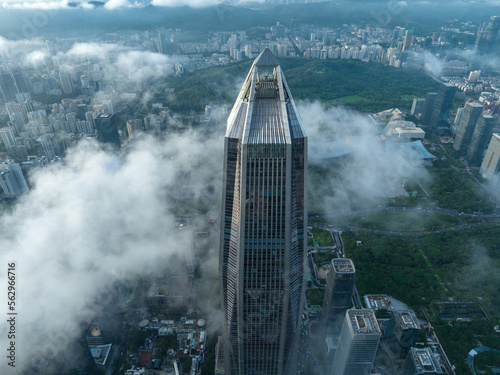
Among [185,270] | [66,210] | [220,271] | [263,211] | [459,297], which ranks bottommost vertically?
[459,297]

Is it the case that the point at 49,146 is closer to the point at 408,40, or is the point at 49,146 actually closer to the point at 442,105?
the point at 442,105

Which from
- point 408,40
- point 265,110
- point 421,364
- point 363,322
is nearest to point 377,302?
point 421,364

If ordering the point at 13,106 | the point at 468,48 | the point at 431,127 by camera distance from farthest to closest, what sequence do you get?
1. the point at 468,48
2. the point at 431,127
3. the point at 13,106

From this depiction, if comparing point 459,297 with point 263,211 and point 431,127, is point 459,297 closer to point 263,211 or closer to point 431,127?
point 263,211

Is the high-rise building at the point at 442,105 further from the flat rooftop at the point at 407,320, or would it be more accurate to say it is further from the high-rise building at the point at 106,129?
the high-rise building at the point at 106,129

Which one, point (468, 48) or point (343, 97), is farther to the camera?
point (468, 48)

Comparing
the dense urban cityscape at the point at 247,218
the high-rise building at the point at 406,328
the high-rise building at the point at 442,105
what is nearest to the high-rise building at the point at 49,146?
the dense urban cityscape at the point at 247,218

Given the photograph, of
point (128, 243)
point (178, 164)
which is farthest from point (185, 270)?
point (178, 164)
